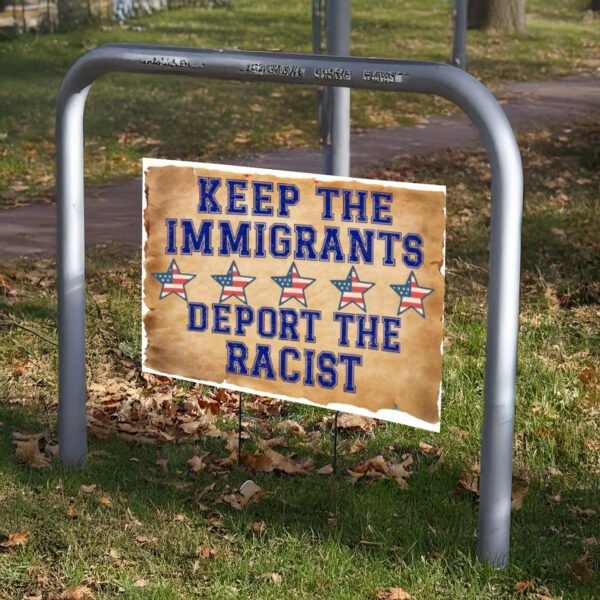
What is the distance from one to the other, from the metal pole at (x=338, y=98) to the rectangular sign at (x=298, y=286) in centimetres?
153

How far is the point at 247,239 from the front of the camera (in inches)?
149

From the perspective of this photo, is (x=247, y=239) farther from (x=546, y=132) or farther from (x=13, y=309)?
(x=546, y=132)

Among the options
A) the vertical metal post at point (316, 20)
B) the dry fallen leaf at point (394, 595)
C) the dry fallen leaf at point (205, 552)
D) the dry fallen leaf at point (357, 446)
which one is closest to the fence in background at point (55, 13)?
the vertical metal post at point (316, 20)

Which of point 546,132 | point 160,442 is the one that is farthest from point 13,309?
point 546,132

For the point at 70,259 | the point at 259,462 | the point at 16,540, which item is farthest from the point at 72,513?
the point at 70,259

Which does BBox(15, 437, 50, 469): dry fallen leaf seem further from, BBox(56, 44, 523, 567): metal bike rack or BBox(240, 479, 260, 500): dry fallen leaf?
BBox(240, 479, 260, 500): dry fallen leaf

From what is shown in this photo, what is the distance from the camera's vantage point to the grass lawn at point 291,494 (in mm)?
3412

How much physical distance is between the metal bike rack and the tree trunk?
21.9 m

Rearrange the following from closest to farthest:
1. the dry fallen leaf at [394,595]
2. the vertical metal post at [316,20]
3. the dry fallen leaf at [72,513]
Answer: the dry fallen leaf at [394,595], the dry fallen leaf at [72,513], the vertical metal post at [316,20]

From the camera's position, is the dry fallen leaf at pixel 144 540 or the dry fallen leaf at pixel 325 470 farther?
the dry fallen leaf at pixel 325 470

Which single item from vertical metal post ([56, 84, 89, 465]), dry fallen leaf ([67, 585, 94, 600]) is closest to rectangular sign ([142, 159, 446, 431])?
vertical metal post ([56, 84, 89, 465])

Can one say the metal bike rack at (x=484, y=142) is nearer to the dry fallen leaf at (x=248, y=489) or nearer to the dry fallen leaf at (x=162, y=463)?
the dry fallen leaf at (x=162, y=463)

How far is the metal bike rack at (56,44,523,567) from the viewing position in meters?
3.12

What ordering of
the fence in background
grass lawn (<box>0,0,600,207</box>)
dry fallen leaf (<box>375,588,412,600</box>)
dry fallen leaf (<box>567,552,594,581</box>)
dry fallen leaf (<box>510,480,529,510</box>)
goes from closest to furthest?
dry fallen leaf (<box>375,588,412,600</box>) → dry fallen leaf (<box>567,552,594,581</box>) → dry fallen leaf (<box>510,480,529,510</box>) → grass lawn (<box>0,0,600,207</box>) → the fence in background
